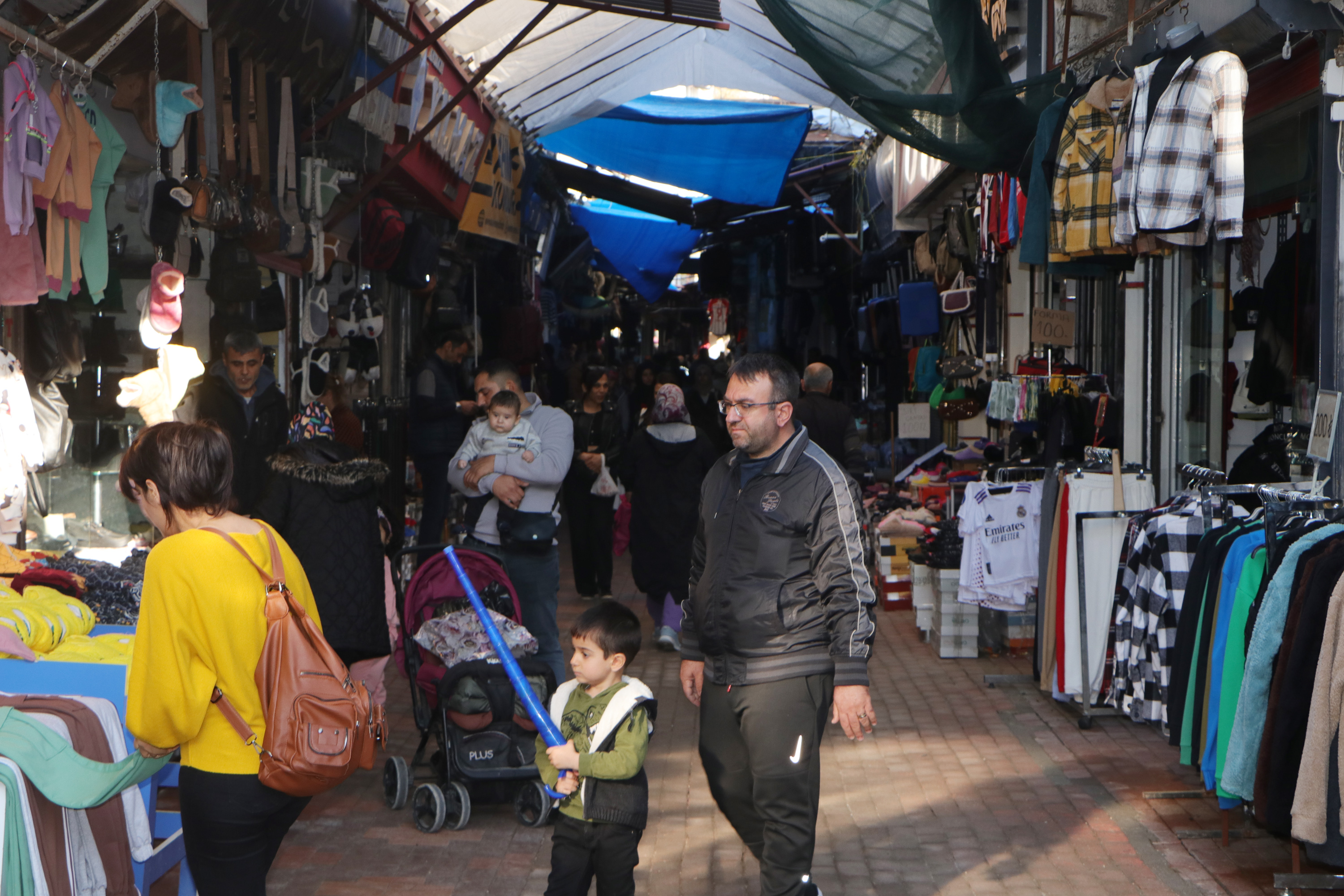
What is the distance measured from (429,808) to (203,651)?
99.1 inches

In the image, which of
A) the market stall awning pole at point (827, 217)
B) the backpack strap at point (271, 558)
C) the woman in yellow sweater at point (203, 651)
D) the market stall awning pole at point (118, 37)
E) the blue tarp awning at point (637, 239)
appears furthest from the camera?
the blue tarp awning at point (637, 239)

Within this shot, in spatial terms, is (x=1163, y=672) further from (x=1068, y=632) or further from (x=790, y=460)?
(x=790, y=460)

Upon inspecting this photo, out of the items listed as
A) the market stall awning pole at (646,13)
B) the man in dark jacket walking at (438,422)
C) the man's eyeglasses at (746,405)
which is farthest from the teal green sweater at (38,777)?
the man in dark jacket walking at (438,422)

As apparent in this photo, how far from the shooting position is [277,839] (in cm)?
331

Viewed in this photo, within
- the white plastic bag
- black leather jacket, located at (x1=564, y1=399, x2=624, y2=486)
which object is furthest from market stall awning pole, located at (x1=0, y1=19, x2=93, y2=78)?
black leather jacket, located at (x1=564, y1=399, x2=624, y2=486)

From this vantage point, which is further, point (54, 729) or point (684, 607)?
point (684, 607)

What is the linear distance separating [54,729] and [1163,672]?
4275 mm

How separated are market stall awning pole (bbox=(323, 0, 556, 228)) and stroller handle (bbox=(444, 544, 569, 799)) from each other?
13.3 ft

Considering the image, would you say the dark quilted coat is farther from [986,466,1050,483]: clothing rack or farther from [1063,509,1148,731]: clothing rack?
[986,466,1050,483]: clothing rack

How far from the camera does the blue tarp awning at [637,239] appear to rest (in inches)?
822

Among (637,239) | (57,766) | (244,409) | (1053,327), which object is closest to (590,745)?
(57,766)

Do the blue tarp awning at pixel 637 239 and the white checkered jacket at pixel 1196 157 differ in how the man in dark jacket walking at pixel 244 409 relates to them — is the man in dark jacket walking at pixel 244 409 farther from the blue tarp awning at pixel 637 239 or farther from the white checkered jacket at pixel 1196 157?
the blue tarp awning at pixel 637 239

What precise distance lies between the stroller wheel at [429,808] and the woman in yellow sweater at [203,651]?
203cm

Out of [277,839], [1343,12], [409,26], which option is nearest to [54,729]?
[277,839]
